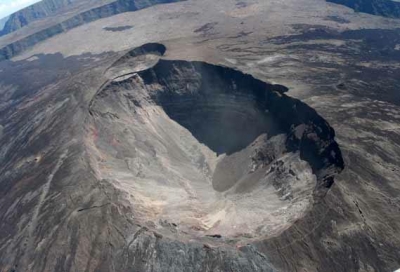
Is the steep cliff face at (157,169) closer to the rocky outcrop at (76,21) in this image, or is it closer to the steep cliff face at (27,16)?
the rocky outcrop at (76,21)

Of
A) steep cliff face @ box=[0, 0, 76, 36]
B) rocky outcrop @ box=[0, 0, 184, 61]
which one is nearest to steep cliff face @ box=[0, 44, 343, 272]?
rocky outcrop @ box=[0, 0, 184, 61]

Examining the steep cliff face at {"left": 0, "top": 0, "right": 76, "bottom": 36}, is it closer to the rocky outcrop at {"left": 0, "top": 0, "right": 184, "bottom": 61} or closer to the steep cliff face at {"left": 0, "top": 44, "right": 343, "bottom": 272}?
the rocky outcrop at {"left": 0, "top": 0, "right": 184, "bottom": 61}

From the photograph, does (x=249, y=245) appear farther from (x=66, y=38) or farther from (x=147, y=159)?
(x=66, y=38)

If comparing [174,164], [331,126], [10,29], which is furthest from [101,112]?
[10,29]

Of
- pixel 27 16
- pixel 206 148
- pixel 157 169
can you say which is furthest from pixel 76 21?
pixel 157 169

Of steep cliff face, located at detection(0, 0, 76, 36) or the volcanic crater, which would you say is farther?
steep cliff face, located at detection(0, 0, 76, 36)

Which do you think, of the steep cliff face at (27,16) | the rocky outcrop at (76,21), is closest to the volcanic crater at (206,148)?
the rocky outcrop at (76,21)
